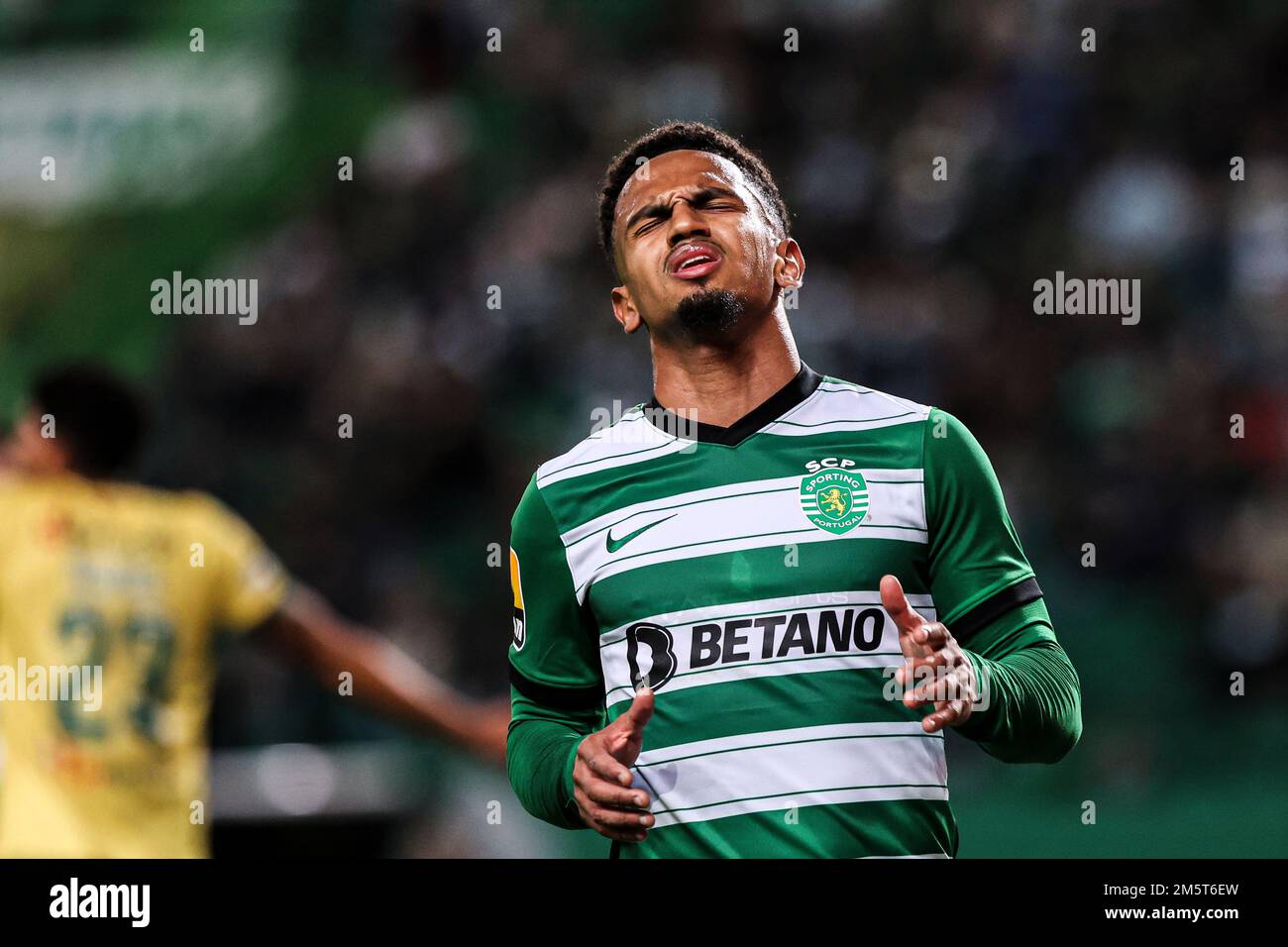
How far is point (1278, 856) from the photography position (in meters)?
6.59

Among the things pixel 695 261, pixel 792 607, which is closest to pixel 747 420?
pixel 695 261

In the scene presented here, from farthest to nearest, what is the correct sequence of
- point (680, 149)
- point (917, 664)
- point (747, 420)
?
1. point (680, 149)
2. point (747, 420)
3. point (917, 664)

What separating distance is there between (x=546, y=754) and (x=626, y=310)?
94 cm

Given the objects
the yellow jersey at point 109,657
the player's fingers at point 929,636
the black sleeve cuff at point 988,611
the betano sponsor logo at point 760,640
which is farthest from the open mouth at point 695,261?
the yellow jersey at point 109,657

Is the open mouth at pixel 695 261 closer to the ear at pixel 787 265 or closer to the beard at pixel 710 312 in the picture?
the beard at pixel 710 312

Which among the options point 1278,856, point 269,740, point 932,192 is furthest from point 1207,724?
point 269,740

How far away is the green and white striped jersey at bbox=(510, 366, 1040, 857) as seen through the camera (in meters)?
2.85

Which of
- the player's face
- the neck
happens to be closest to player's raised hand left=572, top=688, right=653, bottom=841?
Result: the neck

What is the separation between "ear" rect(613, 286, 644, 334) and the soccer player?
67mm

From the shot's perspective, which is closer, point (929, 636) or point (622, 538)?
point (929, 636)

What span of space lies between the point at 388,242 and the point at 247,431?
151 centimetres

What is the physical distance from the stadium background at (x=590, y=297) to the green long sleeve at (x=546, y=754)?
11.6 ft

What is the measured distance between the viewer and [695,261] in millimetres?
3119

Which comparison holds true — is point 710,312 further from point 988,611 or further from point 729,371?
point 988,611
